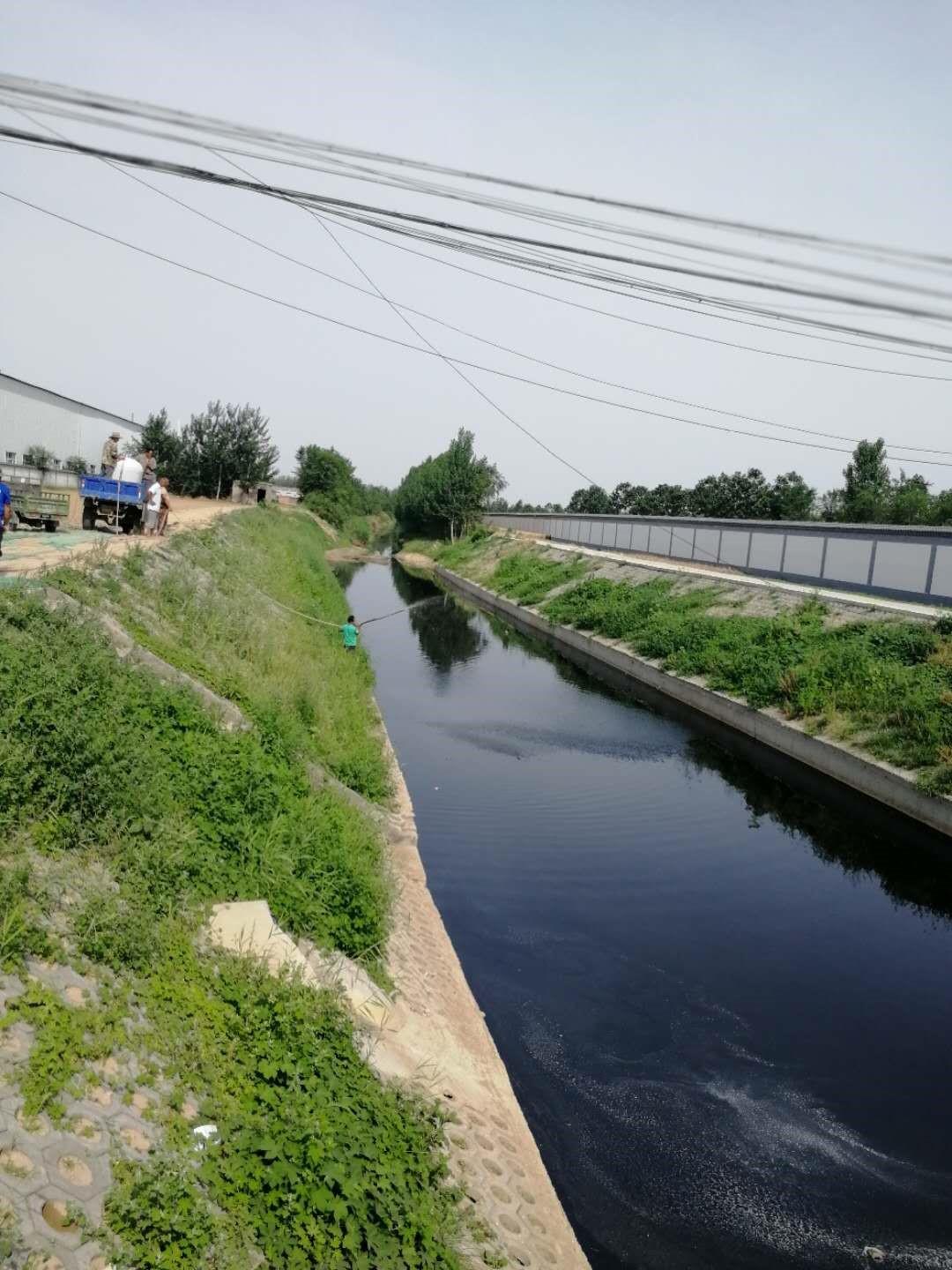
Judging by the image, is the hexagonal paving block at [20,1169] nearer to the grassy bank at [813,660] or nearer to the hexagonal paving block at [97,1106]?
the hexagonal paving block at [97,1106]

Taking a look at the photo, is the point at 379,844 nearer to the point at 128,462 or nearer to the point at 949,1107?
the point at 949,1107

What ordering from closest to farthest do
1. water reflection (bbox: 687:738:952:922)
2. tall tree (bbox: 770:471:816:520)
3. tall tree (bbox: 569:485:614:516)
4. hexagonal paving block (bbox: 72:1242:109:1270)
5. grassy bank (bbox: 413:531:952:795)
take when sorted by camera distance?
hexagonal paving block (bbox: 72:1242:109:1270)
water reflection (bbox: 687:738:952:922)
grassy bank (bbox: 413:531:952:795)
tall tree (bbox: 770:471:816:520)
tall tree (bbox: 569:485:614:516)

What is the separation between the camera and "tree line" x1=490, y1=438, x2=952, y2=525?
52.3 m

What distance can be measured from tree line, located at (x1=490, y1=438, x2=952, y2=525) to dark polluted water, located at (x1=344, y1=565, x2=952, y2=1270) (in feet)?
116

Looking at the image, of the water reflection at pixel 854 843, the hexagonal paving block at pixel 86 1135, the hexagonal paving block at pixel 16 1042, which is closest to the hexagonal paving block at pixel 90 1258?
the hexagonal paving block at pixel 86 1135

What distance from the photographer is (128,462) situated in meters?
19.2

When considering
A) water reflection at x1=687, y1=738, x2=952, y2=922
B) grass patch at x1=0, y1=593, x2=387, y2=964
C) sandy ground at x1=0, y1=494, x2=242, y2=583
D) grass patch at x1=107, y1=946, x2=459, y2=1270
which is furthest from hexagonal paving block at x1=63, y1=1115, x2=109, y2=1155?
water reflection at x1=687, y1=738, x2=952, y2=922

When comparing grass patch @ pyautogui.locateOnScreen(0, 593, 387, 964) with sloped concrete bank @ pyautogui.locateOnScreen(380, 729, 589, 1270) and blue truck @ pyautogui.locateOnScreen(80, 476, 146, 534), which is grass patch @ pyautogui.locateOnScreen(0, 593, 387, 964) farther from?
blue truck @ pyautogui.locateOnScreen(80, 476, 146, 534)

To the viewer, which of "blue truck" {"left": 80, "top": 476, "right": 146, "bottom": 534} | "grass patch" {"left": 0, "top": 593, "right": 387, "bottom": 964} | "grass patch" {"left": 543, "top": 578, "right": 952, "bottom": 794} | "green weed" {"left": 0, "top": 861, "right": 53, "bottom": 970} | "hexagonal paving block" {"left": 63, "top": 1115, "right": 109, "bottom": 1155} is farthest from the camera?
"blue truck" {"left": 80, "top": 476, "right": 146, "bottom": 534}

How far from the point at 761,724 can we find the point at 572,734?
440 cm

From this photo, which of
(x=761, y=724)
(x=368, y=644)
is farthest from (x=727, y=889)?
(x=368, y=644)

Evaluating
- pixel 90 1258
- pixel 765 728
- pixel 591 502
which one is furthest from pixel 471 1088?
pixel 591 502

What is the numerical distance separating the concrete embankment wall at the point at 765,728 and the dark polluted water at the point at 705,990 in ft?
1.80

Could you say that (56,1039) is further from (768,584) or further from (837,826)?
(768,584)
